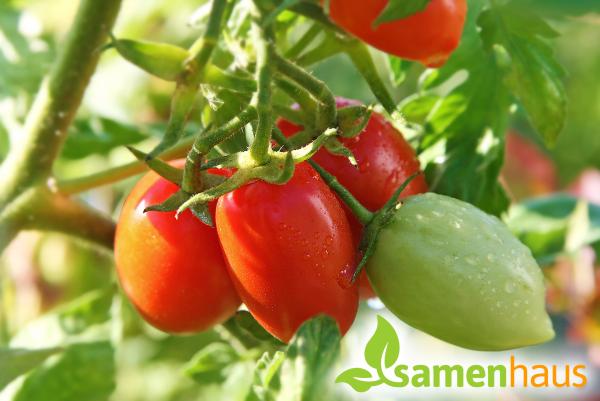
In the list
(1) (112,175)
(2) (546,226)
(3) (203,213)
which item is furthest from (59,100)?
(2) (546,226)

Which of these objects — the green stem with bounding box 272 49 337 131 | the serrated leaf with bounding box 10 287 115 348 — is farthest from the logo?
the serrated leaf with bounding box 10 287 115 348

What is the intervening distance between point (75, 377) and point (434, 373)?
451 millimetres

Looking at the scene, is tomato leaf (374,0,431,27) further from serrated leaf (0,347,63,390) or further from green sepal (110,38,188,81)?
serrated leaf (0,347,63,390)

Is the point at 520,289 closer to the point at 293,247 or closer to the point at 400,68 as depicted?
the point at 293,247

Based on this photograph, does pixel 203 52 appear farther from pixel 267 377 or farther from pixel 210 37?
pixel 267 377

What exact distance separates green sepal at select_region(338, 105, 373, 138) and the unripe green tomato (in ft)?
0.32

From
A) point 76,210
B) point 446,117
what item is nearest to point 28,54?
point 76,210

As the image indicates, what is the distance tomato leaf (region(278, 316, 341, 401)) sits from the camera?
730 millimetres

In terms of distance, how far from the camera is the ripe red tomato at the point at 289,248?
30.1 inches

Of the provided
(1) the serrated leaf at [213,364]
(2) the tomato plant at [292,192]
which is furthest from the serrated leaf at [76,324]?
(1) the serrated leaf at [213,364]

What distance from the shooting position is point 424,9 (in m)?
0.77

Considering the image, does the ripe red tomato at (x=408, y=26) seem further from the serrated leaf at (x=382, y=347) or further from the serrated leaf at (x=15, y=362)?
the serrated leaf at (x=15, y=362)

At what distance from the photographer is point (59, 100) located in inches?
37.6

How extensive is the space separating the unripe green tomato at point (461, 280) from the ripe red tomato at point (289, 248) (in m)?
0.04
